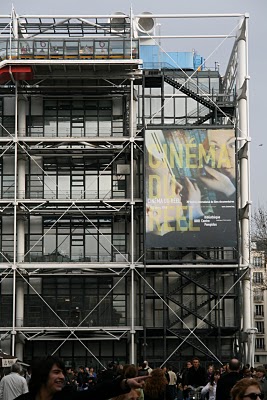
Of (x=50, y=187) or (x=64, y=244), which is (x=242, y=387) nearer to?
(x=64, y=244)

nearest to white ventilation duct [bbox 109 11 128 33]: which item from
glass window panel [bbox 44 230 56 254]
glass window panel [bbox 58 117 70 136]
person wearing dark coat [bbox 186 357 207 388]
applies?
glass window panel [bbox 58 117 70 136]

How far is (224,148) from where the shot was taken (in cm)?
5097

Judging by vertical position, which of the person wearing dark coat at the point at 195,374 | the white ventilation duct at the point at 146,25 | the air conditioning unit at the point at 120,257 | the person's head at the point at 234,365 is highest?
the white ventilation duct at the point at 146,25

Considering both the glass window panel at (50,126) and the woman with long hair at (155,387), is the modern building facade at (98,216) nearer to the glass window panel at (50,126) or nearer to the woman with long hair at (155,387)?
the glass window panel at (50,126)

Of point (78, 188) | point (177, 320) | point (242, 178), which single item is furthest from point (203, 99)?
point (177, 320)

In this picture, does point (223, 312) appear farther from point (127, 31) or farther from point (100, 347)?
point (127, 31)

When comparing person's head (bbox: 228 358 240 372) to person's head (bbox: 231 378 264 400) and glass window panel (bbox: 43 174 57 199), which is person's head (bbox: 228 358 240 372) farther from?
glass window panel (bbox: 43 174 57 199)

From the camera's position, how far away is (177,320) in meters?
50.8

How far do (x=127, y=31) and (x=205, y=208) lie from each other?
11474 millimetres

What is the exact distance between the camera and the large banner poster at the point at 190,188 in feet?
164

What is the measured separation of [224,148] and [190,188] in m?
2.77

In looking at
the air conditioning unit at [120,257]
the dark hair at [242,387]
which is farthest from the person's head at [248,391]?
the air conditioning unit at [120,257]

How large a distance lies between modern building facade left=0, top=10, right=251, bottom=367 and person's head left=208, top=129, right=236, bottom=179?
37cm

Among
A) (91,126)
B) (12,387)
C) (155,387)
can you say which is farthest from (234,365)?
(91,126)
